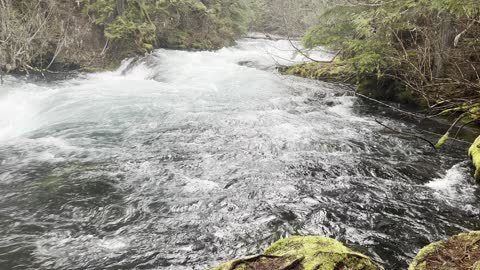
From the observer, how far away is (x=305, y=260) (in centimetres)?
294

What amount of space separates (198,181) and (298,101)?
6.65 metres

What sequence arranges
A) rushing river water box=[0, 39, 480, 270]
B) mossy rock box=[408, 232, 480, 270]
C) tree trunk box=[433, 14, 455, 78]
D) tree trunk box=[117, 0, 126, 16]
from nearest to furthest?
mossy rock box=[408, 232, 480, 270] < rushing river water box=[0, 39, 480, 270] < tree trunk box=[433, 14, 455, 78] < tree trunk box=[117, 0, 126, 16]

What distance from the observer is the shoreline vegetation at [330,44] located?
330 centimetres

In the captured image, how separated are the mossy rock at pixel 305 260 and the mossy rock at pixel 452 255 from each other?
0.47 metres

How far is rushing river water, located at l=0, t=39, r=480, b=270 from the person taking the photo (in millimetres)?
4641

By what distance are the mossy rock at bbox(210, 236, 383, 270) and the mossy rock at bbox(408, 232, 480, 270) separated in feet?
1.54

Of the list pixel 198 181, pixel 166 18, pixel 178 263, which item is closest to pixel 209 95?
pixel 198 181

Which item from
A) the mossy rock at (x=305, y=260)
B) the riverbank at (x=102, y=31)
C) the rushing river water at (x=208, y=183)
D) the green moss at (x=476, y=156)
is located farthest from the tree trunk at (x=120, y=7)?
the mossy rock at (x=305, y=260)

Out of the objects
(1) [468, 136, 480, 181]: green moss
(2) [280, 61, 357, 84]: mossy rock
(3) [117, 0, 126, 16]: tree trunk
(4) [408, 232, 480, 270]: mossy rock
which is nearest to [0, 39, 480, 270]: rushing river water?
(1) [468, 136, 480, 181]: green moss

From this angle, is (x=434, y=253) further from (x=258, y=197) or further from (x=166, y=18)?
(x=166, y=18)

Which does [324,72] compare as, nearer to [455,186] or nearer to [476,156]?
[476,156]

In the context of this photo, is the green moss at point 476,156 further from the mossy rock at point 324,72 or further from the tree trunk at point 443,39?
the mossy rock at point 324,72

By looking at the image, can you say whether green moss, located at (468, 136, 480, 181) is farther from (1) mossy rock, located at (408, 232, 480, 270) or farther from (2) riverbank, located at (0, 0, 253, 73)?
(2) riverbank, located at (0, 0, 253, 73)

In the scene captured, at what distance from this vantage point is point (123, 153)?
25.2 ft
